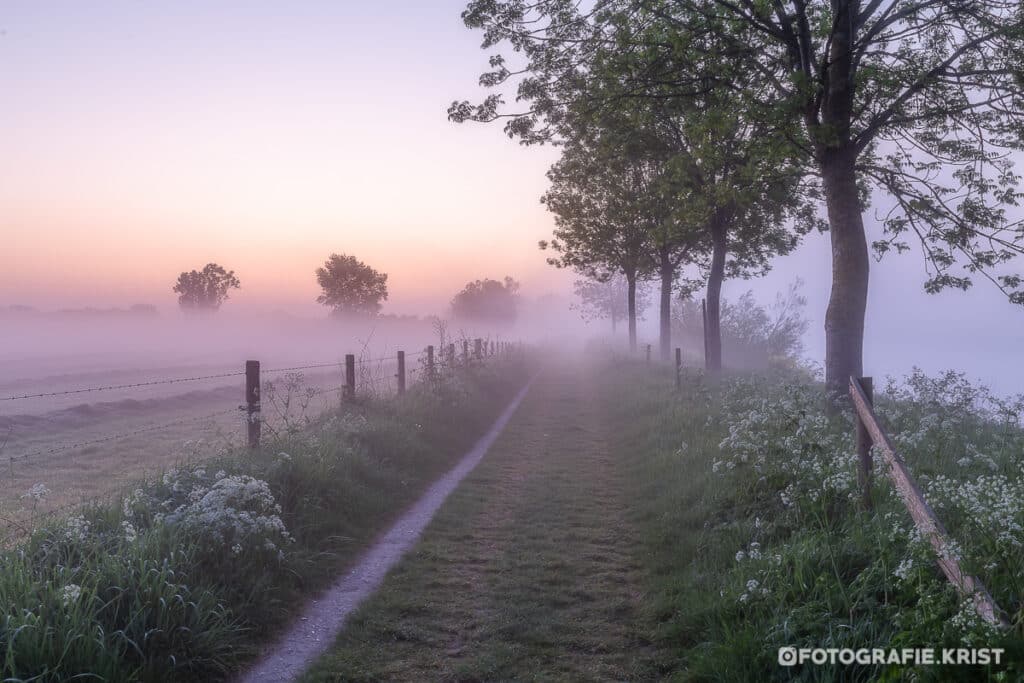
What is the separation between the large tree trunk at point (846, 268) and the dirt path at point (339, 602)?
770cm

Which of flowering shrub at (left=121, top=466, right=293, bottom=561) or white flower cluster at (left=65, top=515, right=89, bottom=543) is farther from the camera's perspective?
flowering shrub at (left=121, top=466, right=293, bottom=561)

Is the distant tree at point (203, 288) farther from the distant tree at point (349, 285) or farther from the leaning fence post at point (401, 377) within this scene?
the leaning fence post at point (401, 377)

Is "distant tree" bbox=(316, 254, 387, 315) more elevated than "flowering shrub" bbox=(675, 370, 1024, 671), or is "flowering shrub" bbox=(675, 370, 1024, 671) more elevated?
"distant tree" bbox=(316, 254, 387, 315)

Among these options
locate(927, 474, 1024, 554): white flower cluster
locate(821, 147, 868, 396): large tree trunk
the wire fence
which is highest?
locate(821, 147, 868, 396): large tree trunk

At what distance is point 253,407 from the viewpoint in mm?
10031

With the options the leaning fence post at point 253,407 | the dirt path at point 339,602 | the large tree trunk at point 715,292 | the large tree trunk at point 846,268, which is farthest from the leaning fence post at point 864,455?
the large tree trunk at point 715,292

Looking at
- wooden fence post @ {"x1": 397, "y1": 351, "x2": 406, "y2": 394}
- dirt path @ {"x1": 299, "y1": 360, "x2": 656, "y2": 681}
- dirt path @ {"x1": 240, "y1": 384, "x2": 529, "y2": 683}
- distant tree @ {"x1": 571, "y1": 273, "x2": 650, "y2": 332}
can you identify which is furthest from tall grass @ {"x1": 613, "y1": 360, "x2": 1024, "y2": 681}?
distant tree @ {"x1": 571, "y1": 273, "x2": 650, "y2": 332}

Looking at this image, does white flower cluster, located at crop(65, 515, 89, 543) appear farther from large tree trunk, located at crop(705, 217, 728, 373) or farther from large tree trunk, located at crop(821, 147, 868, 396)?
large tree trunk, located at crop(705, 217, 728, 373)

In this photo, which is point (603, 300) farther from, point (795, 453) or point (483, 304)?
point (795, 453)

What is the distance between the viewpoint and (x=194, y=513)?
6.41 m

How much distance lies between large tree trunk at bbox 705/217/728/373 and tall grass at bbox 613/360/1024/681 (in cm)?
1298

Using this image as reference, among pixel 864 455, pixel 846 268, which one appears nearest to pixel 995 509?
pixel 864 455

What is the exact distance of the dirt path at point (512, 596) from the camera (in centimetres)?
520

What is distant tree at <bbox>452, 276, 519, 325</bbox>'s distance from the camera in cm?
11644
